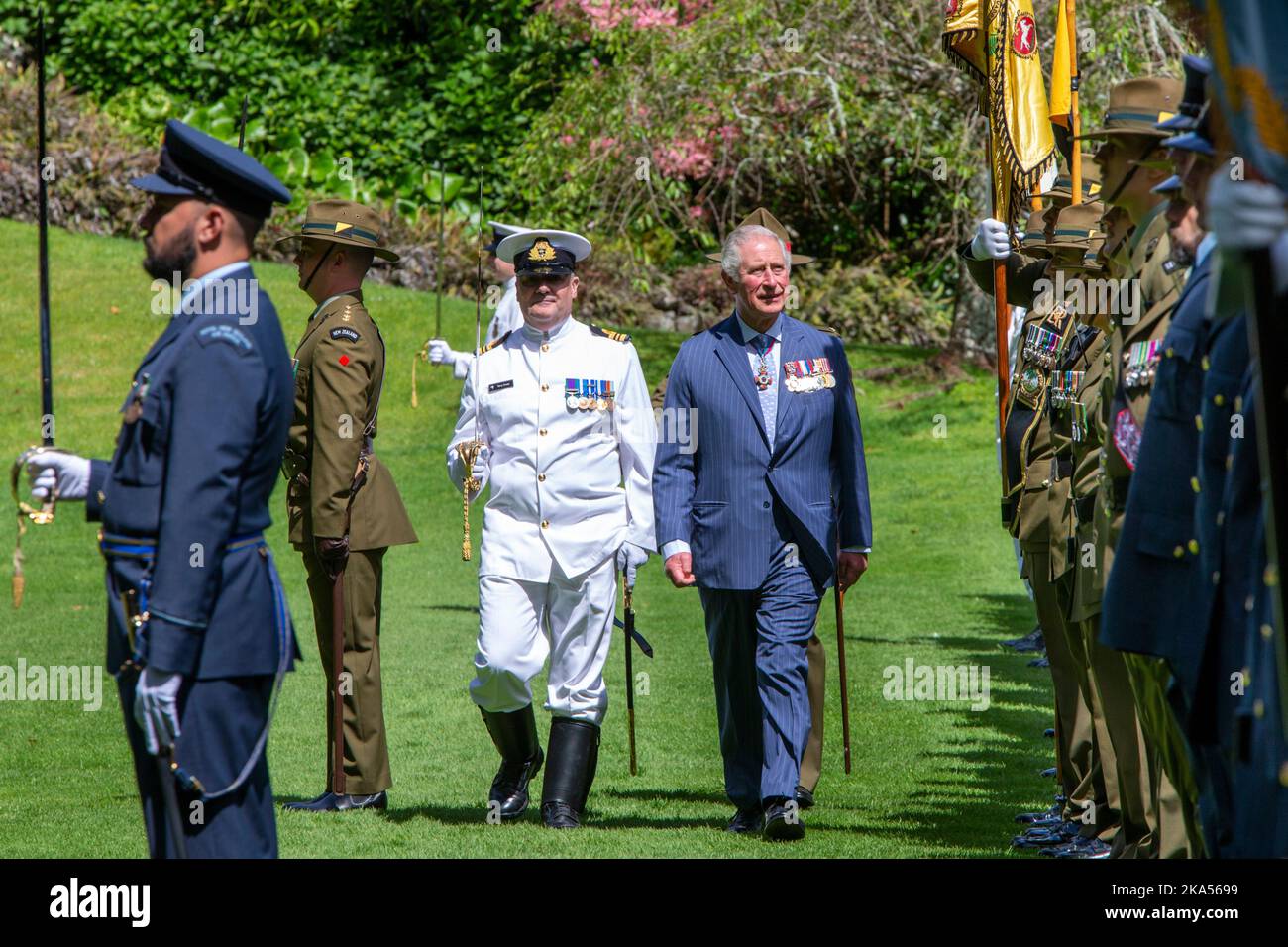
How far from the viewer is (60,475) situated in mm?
4855

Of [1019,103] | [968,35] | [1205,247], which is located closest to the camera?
[1205,247]

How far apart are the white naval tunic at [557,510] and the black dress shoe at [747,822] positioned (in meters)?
0.71

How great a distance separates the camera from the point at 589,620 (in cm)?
755

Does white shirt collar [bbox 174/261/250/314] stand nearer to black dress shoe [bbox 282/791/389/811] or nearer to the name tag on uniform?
the name tag on uniform

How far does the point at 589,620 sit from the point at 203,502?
3085mm

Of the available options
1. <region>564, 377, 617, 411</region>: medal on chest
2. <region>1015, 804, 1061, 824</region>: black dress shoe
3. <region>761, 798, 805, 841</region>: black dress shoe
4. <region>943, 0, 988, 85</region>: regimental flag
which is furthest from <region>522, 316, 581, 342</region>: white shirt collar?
<region>1015, 804, 1061, 824</region>: black dress shoe

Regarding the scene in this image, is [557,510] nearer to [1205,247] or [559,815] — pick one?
[559,815]

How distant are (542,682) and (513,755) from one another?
346 cm

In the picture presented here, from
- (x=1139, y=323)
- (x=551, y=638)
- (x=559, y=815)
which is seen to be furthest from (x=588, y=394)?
(x=1139, y=323)

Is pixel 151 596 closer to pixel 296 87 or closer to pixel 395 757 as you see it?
pixel 395 757

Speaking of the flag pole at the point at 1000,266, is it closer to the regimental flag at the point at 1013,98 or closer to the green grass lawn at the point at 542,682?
the regimental flag at the point at 1013,98

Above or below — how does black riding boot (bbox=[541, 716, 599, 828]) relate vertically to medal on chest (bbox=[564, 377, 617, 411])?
below

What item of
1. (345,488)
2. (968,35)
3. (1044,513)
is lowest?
(1044,513)

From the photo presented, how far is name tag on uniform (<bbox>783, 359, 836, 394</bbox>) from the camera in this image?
24.8ft
